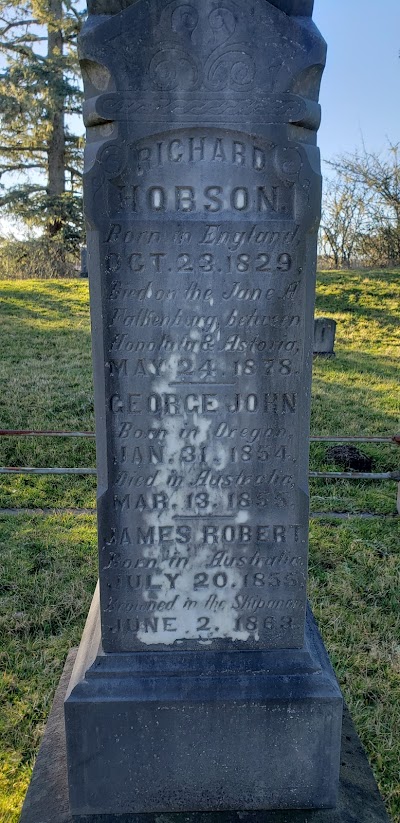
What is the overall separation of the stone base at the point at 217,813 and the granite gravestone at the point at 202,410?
0.16ft

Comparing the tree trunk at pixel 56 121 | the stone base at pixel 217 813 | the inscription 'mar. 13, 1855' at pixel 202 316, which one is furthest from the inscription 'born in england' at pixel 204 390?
the tree trunk at pixel 56 121

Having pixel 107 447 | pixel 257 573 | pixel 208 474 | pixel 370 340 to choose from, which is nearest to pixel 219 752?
pixel 257 573

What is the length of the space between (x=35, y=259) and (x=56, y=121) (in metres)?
4.35

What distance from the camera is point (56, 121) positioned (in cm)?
1953

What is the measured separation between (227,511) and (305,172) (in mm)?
1243

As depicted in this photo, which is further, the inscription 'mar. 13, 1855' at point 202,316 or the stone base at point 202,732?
the stone base at point 202,732

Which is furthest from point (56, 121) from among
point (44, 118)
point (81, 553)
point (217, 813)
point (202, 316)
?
point (217, 813)

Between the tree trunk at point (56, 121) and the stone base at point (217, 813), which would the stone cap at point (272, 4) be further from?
the tree trunk at point (56, 121)

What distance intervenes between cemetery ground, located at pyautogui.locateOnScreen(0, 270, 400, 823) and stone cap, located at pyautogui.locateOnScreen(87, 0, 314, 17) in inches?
122

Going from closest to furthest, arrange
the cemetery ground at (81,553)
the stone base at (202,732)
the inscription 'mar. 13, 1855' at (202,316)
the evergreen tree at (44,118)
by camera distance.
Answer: the inscription 'mar. 13, 1855' at (202,316) < the stone base at (202,732) < the cemetery ground at (81,553) < the evergreen tree at (44,118)

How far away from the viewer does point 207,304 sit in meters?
2.17

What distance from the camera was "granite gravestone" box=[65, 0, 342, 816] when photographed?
2014 millimetres

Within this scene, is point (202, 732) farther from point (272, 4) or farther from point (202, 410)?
point (272, 4)

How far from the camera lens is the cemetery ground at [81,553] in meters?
3.19
